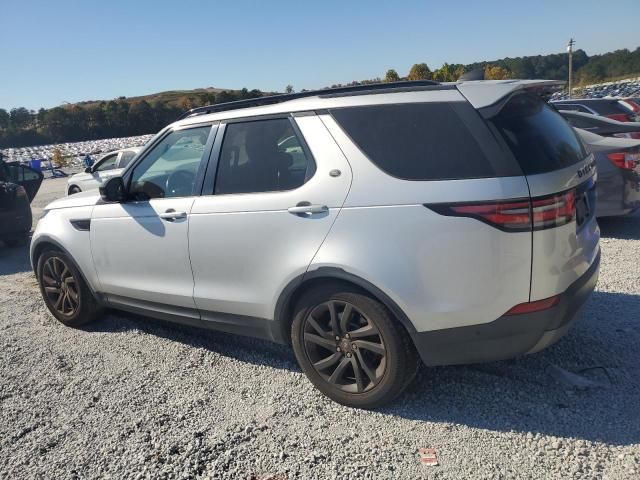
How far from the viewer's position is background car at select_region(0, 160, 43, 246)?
846 cm

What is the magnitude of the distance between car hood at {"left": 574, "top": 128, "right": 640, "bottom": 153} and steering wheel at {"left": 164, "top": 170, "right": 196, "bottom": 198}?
485 centimetres

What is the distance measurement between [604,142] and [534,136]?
14.8 feet

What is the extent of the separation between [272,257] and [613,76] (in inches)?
3159

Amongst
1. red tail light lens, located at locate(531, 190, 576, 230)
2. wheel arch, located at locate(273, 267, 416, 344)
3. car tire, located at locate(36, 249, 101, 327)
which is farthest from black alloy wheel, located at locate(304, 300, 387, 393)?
car tire, located at locate(36, 249, 101, 327)

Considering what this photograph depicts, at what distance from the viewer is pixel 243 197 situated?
10.7 ft

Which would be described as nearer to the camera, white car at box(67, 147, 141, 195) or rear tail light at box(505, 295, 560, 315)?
rear tail light at box(505, 295, 560, 315)

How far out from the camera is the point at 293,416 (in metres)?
3.03

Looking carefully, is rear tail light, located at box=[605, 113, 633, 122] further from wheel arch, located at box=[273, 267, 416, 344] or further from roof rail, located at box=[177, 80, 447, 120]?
wheel arch, located at box=[273, 267, 416, 344]

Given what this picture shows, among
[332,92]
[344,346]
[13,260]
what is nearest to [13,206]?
[13,260]

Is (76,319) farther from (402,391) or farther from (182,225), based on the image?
(402,391)

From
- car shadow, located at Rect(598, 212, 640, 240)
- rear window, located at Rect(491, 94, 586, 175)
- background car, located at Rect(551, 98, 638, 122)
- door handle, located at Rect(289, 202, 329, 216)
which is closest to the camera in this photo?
rear window, located at Rect(491, 94, 586, 175)

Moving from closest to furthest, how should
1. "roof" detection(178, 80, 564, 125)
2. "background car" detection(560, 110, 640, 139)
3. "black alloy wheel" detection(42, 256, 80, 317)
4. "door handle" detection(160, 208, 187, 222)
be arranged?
"roof" detection(178, 80, 564, 125) → "door handle" detection(160, 208, 187, 222) → "black alloy wheel" detection(42, 256, 80, 317) → "background car" detection(560, 110, 640, 139)

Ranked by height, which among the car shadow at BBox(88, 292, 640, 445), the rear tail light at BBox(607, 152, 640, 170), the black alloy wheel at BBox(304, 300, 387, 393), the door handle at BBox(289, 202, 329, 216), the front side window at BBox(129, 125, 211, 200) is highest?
the front side window at BBox(129, 125, 211, 200)

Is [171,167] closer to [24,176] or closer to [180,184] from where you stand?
[180,184]
